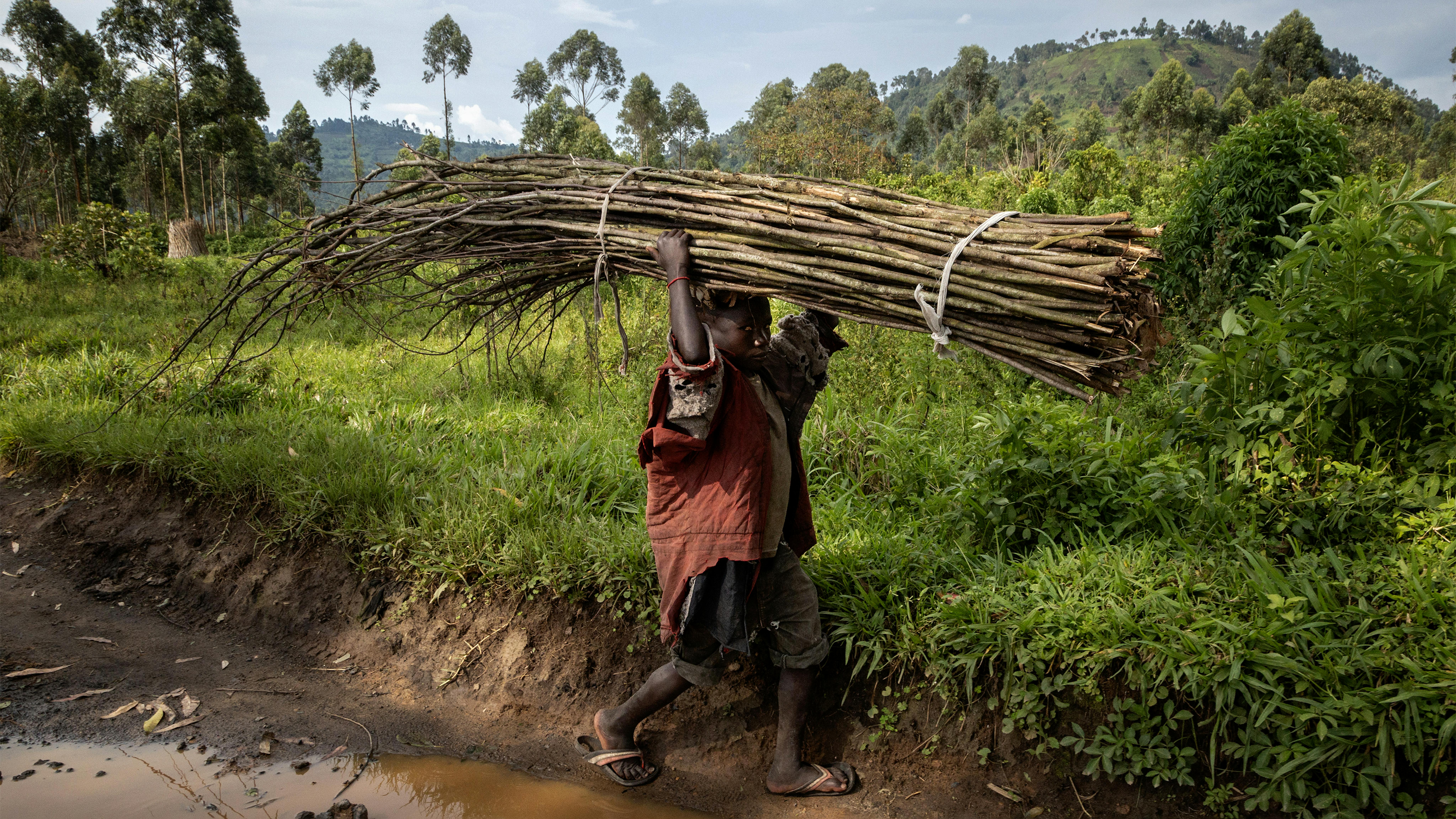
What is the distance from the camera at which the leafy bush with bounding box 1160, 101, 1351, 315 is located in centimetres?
431

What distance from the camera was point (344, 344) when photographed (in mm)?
7535

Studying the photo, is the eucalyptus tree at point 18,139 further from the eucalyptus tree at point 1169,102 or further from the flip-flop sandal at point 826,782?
the eucalyptus tree at point 1169,102

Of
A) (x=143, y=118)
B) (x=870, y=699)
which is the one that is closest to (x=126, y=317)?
(x=870, y=699)

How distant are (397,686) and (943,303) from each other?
2.65 metres

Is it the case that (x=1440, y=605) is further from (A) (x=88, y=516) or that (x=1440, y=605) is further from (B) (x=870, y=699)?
(A) (x=88, y=516)

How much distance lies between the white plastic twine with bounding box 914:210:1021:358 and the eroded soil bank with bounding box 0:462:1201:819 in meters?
1.27

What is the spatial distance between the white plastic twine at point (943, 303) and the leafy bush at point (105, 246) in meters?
12.0

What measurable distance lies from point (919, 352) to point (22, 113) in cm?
2806

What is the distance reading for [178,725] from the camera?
113 inches

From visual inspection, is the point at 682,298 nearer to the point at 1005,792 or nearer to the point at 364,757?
the point at 1005,792

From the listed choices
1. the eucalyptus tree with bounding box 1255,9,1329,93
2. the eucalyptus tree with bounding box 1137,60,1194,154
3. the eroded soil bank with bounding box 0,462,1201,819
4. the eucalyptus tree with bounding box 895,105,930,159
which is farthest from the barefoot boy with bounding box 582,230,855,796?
the eucalyptus tree with bounding box 895,105,930,159

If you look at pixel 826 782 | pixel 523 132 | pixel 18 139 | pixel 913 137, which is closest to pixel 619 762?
pixel 826 782

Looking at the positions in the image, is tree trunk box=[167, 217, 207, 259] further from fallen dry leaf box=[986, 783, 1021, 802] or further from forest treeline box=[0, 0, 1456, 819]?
fallen dry leaf box=[986, 783, 1021, 802]

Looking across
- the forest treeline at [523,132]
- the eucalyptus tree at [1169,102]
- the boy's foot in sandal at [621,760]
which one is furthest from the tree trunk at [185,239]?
the eucalyptus tree at [1169,102]
